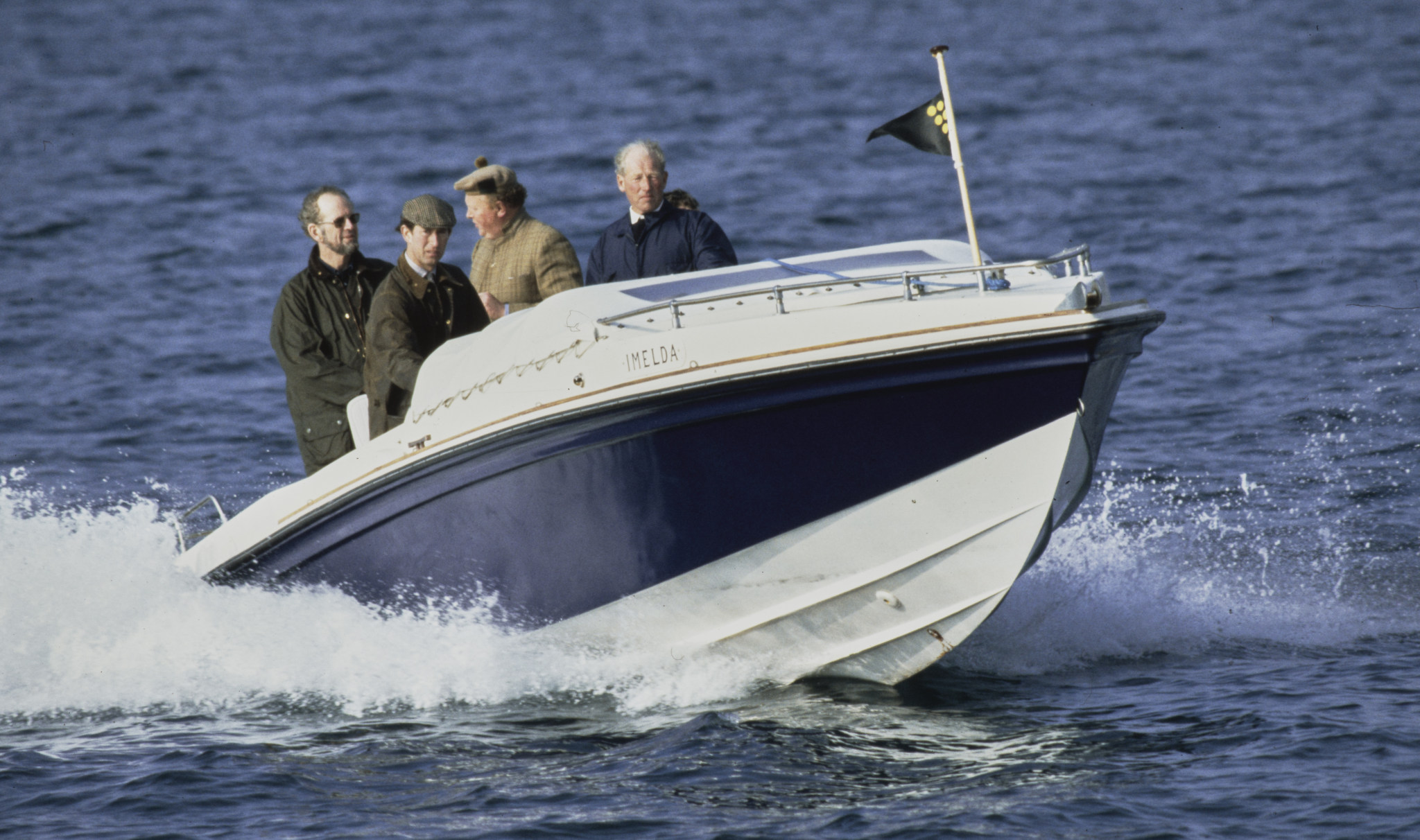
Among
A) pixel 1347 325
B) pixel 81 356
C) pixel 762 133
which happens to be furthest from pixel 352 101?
pixel 1347 325

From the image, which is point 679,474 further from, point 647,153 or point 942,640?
point 647,153

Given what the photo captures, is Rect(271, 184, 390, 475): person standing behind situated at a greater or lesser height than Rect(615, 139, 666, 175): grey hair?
lesser

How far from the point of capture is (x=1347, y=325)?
480 inches

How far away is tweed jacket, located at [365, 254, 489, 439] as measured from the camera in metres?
6.20

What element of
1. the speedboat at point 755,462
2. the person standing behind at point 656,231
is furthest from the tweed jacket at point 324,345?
the person standing behind at point 656,231

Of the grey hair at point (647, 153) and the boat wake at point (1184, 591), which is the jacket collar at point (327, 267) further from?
the boat wake at point (1184, 591)

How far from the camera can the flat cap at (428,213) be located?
6215 mm

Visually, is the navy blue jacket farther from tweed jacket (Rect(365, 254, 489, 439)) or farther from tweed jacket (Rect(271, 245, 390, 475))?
tweed jacket (Rect(271, 245, 390, 475))

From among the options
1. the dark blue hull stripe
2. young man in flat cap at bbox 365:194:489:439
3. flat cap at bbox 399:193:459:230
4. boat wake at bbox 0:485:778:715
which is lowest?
boat wake at bbox 0:485:778:715

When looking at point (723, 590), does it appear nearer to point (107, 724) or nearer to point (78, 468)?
point (107, 724)

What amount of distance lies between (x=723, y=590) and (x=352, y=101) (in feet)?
74.3

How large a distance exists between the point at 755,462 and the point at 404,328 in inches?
63.4

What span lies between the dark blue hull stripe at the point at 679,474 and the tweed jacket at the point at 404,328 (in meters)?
0.46

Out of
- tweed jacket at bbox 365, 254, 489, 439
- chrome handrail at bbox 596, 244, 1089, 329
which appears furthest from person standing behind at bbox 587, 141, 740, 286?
chrome handrail at bbox 596, 244, 1089, 329
